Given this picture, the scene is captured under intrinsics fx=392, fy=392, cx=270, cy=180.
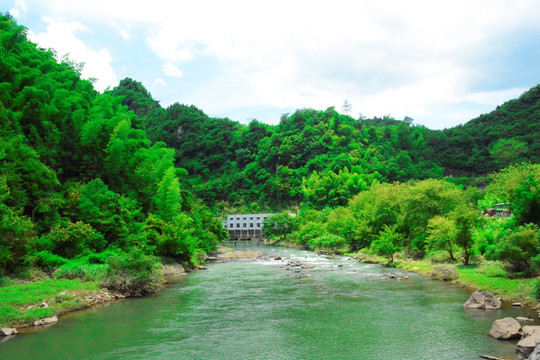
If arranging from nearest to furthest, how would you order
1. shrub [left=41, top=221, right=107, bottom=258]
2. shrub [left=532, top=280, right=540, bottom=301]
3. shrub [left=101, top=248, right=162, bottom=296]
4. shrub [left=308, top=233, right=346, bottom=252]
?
1. shrub [left=532, top=280, right=540, bottom=301]
2. shrub [left=101, top=248, right=162, bottom=296]
3. shrub [left=41, top=221, right=107, bottom=258]
4. shrub [left=308, top=233, right=346, bottom=252]

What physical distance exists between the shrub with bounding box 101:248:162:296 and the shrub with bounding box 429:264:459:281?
57.7 ft

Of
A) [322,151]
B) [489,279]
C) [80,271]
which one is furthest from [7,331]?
[322,151]

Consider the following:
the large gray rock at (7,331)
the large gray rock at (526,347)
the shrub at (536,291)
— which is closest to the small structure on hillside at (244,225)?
the shrub at (536,291)

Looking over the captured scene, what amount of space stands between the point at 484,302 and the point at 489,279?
4.53 metres

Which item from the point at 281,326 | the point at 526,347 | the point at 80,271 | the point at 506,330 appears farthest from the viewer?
the point at 80,271

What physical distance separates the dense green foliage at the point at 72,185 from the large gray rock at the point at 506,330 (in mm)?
16295

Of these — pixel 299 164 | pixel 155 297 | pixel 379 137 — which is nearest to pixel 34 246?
pixel 155 297

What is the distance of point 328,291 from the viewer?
2209cm

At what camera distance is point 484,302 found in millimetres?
16906

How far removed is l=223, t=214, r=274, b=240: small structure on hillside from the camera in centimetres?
8506

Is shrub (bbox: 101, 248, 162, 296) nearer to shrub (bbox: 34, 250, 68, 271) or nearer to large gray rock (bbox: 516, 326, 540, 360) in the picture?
shrub (bbox: 34, 250, 68, 271)

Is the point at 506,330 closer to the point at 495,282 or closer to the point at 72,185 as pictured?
the point at 495,282

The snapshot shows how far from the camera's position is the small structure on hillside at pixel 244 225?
85.1 metres

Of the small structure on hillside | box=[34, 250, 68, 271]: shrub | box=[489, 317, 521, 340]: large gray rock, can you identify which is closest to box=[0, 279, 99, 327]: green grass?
box=[34, 250, 68, 271]: shrub
